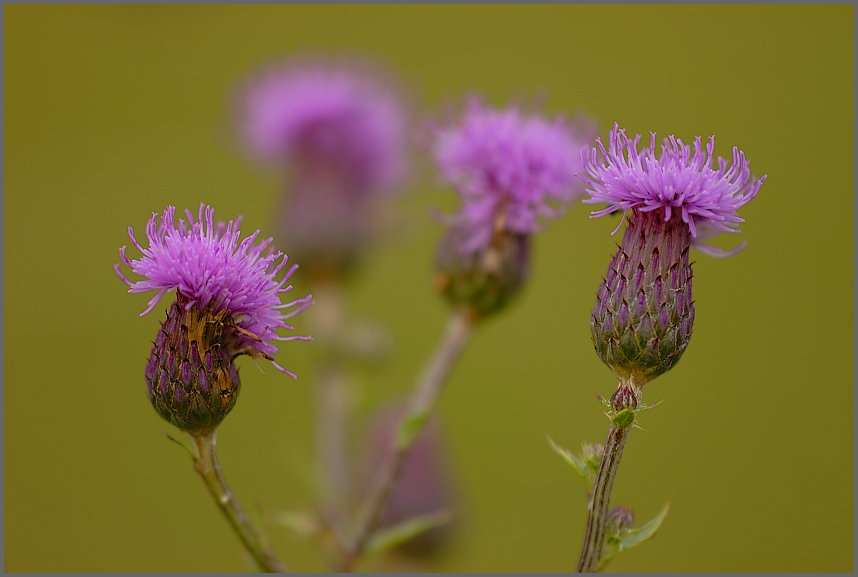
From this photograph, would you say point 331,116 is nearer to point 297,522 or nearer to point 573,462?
point 297,522

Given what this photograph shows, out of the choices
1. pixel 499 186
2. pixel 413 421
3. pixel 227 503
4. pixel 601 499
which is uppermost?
pixel 499 186

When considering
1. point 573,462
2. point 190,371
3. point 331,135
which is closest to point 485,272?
point 573,462

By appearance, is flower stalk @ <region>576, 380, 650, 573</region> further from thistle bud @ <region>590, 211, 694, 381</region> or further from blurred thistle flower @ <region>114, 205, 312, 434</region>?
blurred thistle flower @ <region>114, 205, 312, 434</region>

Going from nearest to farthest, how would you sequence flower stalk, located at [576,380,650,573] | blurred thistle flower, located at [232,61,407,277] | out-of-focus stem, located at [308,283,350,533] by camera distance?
1. flower stalk, located at [576,380,650,573]
2. out-of-focus stem, located at [308,283,350,533]
3. blurred thistle flower, located at [232,61,407,277]

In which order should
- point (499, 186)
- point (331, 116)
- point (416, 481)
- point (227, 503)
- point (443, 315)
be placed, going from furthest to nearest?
point (443, 315) → point (331, 116) → point (416, 481) → point (499, 186) → point (227, 503)

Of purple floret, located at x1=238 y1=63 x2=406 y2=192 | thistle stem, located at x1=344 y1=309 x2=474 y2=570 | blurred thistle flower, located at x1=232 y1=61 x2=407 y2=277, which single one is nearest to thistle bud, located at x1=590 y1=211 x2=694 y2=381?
thistle stem, located at x1=344 y1=309 x2=474 y2=570

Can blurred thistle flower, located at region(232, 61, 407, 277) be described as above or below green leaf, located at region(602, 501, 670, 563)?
above

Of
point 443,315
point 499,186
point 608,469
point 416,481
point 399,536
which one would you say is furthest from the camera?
point 443,315

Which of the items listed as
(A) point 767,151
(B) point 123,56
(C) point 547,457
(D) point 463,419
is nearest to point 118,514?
(D) point 463,419
